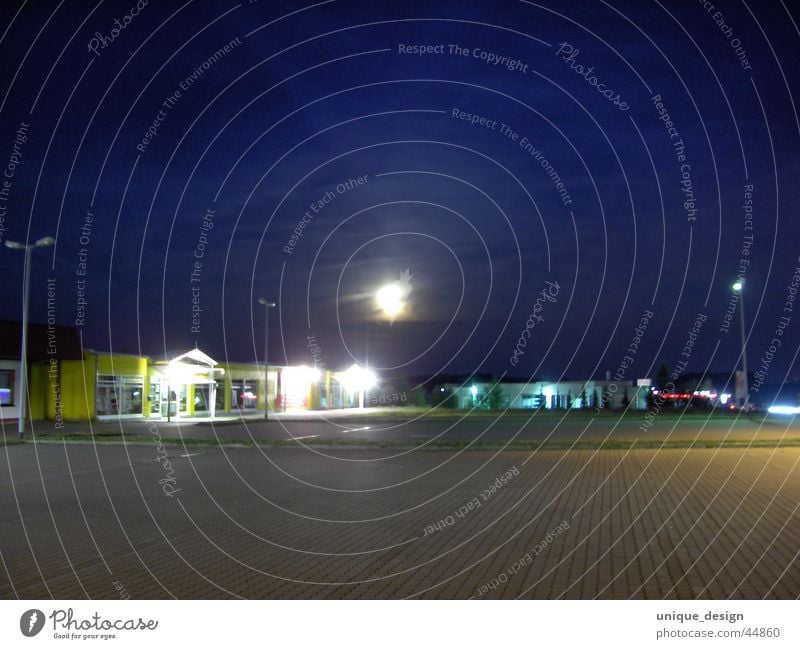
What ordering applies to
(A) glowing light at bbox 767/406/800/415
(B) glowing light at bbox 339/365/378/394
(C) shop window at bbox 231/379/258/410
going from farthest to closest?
(B) glowing light at bbox 339/365/378/394 < (C) shop window at bbox 231/379/258/410 < (A) glowing light at bbox 767/406/800/415

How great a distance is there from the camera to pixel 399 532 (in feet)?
36.1

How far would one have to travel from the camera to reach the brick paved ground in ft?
26.5

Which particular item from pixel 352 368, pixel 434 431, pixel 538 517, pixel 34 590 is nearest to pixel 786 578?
pixel 538 517

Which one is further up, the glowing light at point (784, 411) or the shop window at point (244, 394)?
the shop window at point (244, 394)

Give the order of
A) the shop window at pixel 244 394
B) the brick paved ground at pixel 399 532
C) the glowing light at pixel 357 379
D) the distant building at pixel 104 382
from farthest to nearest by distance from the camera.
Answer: the glowing light at pixel 357 379 < the shop window at pixel 244 394 < the distant building at pixel 104 382 < the brick paved ground at pixel 399 532

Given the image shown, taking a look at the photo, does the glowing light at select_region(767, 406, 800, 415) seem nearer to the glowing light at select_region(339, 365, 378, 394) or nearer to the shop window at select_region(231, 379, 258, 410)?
the glowing light at select_region(339, 365, 378, 394)

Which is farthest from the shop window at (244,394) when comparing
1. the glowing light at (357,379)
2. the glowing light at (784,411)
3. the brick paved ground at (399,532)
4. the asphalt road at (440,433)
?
the brick paved ground at (399,532)

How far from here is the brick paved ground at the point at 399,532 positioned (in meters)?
8.09

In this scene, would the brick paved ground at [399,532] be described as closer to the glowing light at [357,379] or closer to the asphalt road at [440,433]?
the asphalt road at [440,433]

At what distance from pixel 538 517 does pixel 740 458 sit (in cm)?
1168

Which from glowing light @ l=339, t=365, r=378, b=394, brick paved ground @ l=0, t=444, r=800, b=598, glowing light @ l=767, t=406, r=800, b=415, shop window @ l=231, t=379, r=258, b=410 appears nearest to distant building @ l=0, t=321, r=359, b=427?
shop window @ l=231, t=379, r=258, b=410

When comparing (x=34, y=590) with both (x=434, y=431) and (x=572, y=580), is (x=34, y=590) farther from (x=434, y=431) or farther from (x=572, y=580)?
(x=434, y=431)

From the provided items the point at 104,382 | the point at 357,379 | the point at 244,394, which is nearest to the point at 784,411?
the point at 357,379

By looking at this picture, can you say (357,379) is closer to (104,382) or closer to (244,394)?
(244,394)
